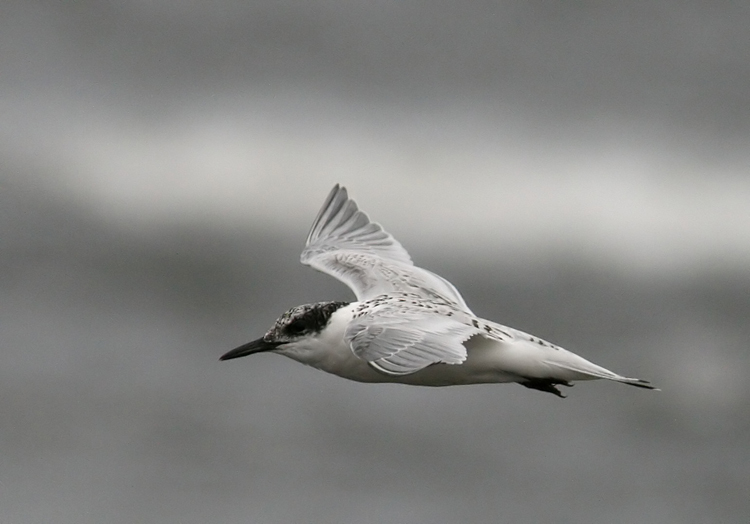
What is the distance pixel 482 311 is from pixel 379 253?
38.3 m

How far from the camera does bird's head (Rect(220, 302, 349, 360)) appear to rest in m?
8.35

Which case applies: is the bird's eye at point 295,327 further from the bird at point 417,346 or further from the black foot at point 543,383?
the black foot at point 543,383

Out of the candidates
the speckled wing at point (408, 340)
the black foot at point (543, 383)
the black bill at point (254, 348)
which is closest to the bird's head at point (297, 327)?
the black bill at point (254, 348)

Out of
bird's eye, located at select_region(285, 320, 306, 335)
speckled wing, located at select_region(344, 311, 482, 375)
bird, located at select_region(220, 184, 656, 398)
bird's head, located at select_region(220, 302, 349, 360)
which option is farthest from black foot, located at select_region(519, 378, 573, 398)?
bird's eye, located at select_region(285, 320, 306, 335)

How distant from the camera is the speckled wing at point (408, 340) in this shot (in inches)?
278

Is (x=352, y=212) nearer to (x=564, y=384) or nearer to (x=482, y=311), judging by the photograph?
(x=564, y=384)

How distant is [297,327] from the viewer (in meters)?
8.41

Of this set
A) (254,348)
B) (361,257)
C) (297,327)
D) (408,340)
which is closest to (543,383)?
(408,340)

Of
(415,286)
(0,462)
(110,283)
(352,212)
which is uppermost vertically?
(110,283)

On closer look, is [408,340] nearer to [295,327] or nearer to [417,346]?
[417,346]

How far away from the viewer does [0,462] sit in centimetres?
4588

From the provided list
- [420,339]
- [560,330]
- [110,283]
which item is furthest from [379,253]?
[110,283]

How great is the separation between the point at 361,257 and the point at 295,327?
1.81 metres

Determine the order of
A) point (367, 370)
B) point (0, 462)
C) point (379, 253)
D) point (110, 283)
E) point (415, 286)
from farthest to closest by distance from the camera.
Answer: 1. point (110, 283)
2. point (0, 462)
3. point (379, 253)
4. point (415, 286)
5. point (367, 370)
